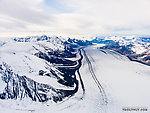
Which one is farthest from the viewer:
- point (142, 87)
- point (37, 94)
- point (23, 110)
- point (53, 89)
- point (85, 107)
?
point (142, 87)

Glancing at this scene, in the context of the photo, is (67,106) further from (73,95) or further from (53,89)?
(53,89)

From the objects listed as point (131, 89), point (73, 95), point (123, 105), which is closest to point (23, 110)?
point (73, 95)

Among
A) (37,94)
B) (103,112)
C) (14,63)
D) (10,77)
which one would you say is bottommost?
(103,112)

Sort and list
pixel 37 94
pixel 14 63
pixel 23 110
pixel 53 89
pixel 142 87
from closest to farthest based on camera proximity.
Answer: pixel 23 110 < pixel 37 94 < pixel 53 89 < pixel 14 63 < pixel 142 87

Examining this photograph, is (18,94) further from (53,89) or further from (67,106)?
(67,106)

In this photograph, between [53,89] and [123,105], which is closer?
[123,105]

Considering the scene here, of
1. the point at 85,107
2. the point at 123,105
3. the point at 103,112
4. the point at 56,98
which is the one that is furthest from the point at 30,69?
the point at 123,105

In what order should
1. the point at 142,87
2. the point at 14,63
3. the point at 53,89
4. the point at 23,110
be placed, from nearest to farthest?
the point at 23,110 → the point at 53,89 → the point at 14,63 → the point at 142,87

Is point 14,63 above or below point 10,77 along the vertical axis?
above

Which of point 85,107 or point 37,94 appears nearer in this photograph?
point 85,107

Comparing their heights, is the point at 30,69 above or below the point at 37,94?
above
